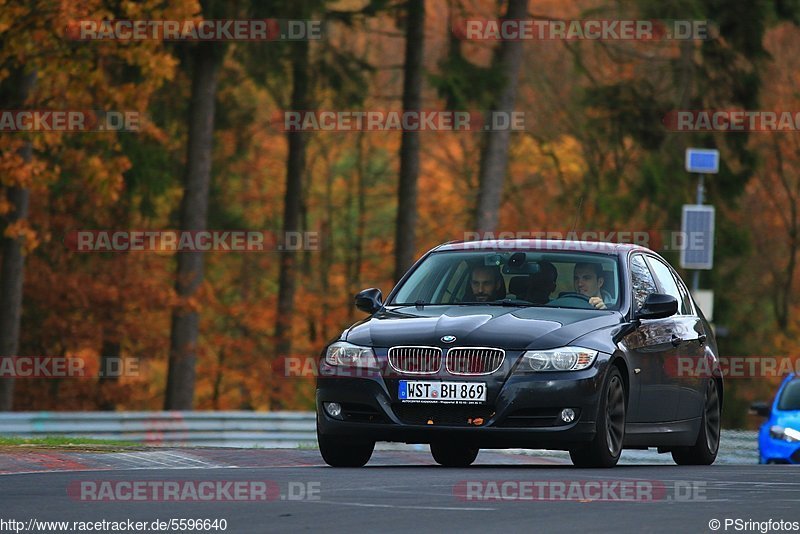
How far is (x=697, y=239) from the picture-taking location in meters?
25.7

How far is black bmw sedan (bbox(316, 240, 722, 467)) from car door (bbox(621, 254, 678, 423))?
0.06 ft

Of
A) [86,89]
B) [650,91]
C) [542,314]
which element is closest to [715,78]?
[650,91]

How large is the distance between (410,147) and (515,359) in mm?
24588

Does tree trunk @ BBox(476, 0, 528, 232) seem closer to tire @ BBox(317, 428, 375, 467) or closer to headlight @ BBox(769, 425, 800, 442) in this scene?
headlight @ BBox(769, 425, 800, 442)

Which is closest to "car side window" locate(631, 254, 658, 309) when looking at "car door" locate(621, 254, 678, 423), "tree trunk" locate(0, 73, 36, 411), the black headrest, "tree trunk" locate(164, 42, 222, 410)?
"car door" locate(621, 254, 678, 423)

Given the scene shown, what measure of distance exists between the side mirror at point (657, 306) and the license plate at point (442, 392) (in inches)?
73.0

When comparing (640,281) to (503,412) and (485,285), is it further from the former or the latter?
(503,412)

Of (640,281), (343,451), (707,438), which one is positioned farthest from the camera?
(707,438)

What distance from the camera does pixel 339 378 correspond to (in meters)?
13.1

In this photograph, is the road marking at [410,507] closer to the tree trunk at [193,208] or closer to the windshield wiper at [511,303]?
the windshield wiper at [511,303]

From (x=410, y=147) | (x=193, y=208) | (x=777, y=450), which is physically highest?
(x=410, y=147)

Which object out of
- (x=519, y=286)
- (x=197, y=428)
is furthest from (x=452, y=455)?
(x=197, y=428)

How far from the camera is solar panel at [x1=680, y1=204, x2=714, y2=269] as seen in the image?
25.5 metres

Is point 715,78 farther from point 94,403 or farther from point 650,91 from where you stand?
point 94,403
